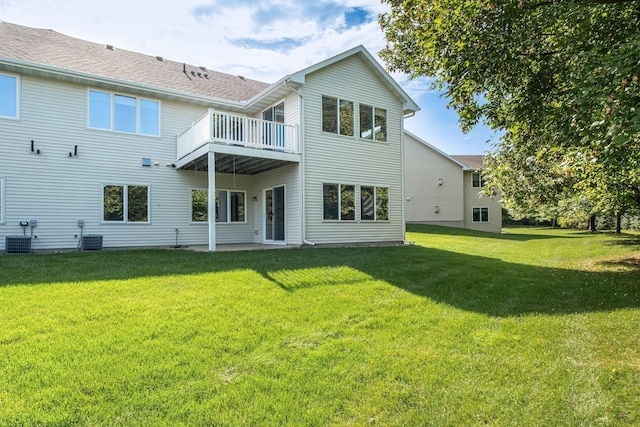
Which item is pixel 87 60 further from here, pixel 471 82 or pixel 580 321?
pixel 580 321

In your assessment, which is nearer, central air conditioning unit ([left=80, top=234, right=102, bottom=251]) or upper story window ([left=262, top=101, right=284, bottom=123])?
central air conditioning unit ([left=80, top=234, right=102, bottom=251])

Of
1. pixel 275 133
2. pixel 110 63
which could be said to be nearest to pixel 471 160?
pixel 275 133

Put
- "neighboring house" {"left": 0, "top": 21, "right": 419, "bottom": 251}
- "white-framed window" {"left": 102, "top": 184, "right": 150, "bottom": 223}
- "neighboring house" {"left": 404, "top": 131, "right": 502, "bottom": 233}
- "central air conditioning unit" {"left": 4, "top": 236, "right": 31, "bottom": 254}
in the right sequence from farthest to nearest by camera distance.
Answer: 1. "neighboring house" {"left": 404, "top": 131, "right": 502, "bottom": 233}
2. "white-framed window" {"left": 102, "top": 184, "right": 150, "bottom": 223}
3. "neighboring house" {"left": 0, "top": 21, "right": 419, "bottom": 251}
4. "central air conditioning unit" {"left": 4, "top": 236, "right": 31, "bottom": 254}

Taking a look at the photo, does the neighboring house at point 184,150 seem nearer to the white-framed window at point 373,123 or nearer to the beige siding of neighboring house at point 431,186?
the white-framed window at point 373,123

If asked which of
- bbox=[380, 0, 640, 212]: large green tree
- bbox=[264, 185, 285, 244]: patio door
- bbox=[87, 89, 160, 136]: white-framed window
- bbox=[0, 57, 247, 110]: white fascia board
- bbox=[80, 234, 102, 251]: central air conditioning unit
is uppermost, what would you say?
bbox=[0, 57, 247, 110]: white fascia board

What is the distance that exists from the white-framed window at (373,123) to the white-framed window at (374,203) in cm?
199

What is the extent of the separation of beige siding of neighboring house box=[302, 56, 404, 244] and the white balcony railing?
0.71 m

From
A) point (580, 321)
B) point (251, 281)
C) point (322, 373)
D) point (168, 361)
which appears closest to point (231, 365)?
point (168, 361)

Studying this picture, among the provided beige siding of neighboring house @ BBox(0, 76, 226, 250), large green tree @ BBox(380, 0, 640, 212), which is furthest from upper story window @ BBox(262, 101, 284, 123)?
large green tree @ BBox(380, 0, 640, 212)

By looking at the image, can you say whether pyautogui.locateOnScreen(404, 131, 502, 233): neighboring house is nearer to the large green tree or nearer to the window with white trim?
the window with white trim

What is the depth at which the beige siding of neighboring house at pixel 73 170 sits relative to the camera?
10.5 m

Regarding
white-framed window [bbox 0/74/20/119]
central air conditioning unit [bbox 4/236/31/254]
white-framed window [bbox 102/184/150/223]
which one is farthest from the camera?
white-framed window [bbox 102/184/150/223]

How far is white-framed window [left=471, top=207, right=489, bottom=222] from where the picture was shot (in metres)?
28.3

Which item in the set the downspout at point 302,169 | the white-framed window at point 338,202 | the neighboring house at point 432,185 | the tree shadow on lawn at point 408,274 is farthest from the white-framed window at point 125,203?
the neighboring house at point 432,185
